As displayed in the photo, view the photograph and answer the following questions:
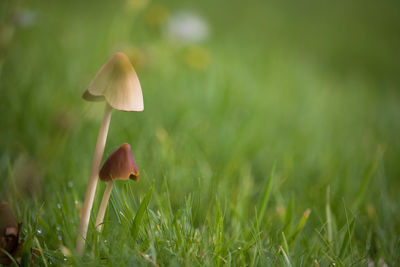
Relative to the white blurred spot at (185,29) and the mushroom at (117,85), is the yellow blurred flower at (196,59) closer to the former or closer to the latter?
the white blurred spot at (185,29)

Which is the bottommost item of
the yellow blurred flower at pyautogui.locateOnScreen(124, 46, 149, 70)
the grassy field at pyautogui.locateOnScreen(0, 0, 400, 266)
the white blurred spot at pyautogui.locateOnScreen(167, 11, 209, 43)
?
the grassy field at pyautogui.locateOnScreen(0, 0, 400, 266)

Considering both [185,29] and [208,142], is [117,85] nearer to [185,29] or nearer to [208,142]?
[208,142]

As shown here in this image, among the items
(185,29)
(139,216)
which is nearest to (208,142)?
(139,216)

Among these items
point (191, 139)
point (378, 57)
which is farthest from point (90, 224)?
point (378, 57)

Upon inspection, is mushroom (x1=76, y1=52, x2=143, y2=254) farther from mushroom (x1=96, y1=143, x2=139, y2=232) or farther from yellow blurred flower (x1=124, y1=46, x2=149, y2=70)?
yellow blurred flower (x1=124, y1=46, x2=149, y2=70)

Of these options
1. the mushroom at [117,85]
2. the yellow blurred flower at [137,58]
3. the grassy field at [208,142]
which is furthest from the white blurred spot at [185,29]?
the mushroom at [117,85]

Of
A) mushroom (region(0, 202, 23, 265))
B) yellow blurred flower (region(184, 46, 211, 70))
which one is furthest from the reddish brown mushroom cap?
yellow blurred flower (region(184, 46, 211, 70))
